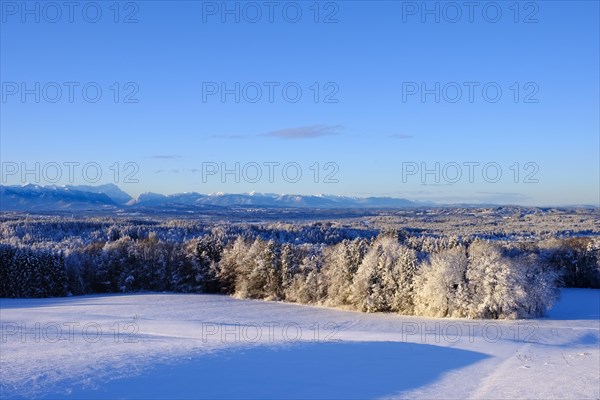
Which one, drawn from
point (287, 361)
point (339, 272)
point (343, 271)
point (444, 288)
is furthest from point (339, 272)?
point (287, 361)

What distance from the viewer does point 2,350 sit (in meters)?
27.6

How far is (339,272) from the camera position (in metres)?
63.6

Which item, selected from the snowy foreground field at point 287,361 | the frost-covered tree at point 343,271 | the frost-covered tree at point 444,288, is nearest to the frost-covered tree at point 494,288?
the frost-covered tree at point 444,288

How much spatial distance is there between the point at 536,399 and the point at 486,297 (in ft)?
107

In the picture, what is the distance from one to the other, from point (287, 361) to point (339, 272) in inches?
1531

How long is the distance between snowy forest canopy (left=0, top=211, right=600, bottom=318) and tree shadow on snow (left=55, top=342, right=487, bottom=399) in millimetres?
24479

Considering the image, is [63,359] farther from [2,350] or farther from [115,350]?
[2,350]

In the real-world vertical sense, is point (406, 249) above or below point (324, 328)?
above

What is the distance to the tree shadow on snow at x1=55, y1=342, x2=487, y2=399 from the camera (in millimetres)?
19516

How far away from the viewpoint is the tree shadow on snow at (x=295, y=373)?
19516mm

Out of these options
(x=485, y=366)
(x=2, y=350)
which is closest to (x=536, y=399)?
(x=485, y=366)

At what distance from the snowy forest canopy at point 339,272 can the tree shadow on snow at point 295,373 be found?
24479mm

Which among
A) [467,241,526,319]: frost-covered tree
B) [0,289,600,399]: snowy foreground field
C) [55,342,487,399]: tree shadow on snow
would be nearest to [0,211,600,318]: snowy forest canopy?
[467,241,526,319]: frost-covered tree

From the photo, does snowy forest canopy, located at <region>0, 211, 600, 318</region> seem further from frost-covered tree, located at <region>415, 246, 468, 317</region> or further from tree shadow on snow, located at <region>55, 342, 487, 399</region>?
tree shadow on snow, located at <region>55, 342, 487, 399</region>
